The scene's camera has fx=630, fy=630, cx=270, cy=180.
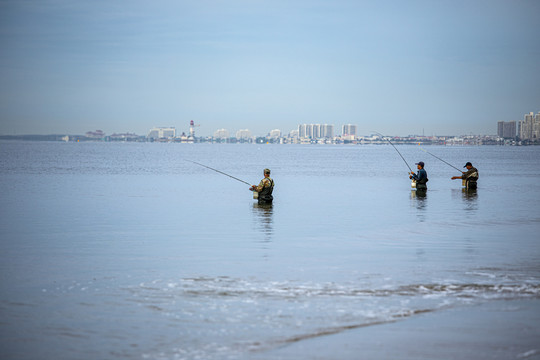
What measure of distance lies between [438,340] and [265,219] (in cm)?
1273

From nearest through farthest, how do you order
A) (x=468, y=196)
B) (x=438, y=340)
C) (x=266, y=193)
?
(x=438, y=340)
(x=266, y=193)
(x=468, y=196)

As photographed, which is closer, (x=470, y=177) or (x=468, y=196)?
(x=468, y=196)

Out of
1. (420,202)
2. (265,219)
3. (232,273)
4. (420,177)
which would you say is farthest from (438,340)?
(420,177)

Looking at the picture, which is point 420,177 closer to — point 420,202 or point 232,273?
point 420,202

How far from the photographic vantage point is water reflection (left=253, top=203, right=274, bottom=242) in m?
16.4

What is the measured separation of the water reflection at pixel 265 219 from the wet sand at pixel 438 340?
24.8ft

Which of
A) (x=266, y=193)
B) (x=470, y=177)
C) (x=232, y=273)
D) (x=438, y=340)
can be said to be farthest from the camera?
(x=470, y=177)

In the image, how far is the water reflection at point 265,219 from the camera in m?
16.4

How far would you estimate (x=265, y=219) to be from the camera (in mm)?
19719

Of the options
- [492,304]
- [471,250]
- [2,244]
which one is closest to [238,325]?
[492,304]

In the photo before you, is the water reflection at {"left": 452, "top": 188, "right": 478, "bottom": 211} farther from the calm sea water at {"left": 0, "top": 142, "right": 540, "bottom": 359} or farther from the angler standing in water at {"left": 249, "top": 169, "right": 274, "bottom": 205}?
the angler standing in water at {"left": 249, "top": 169, "right": 274, "bottom": 205}

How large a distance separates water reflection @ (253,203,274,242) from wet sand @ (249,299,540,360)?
298 inches

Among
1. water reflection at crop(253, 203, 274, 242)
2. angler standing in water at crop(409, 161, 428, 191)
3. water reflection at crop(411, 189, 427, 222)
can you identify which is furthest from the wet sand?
angler standing in water at crop(409, 161, 428, 191)

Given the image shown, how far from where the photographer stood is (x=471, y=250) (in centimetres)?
1358
